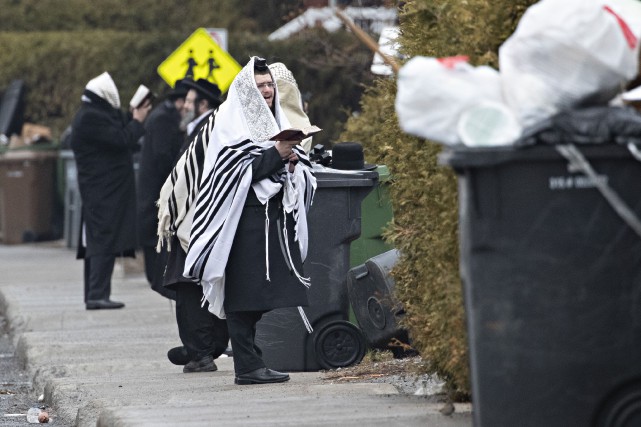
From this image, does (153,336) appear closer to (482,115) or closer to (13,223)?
(482,115)

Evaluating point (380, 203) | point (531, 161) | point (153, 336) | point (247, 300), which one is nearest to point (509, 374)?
point (531, 161)

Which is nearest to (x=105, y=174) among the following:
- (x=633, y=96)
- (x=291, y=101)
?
(x=291, y=101)

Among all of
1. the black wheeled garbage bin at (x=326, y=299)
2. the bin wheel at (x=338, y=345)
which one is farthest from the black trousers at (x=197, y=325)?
the bin wheel at (x=338, y=345)

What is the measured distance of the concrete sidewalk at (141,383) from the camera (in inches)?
228

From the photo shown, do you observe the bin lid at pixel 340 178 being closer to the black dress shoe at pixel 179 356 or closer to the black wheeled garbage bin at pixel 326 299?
the black wheeled garbage bin at pixel 326 299

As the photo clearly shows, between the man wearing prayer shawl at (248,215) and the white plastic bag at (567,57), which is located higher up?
the white plastic bag at (567,57)

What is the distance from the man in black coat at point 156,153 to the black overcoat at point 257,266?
4.03 metres

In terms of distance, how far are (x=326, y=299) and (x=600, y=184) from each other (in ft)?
12.8

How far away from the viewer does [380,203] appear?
890 cm

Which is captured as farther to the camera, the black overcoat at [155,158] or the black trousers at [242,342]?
the black overcoat at [155,158]

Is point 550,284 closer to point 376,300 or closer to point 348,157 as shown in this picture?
point 376,300

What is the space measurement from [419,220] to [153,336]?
4.77 m

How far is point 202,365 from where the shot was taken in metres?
8.31

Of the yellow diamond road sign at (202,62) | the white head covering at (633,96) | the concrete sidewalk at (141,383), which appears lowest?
the concrete sidewalk at (141,383)
